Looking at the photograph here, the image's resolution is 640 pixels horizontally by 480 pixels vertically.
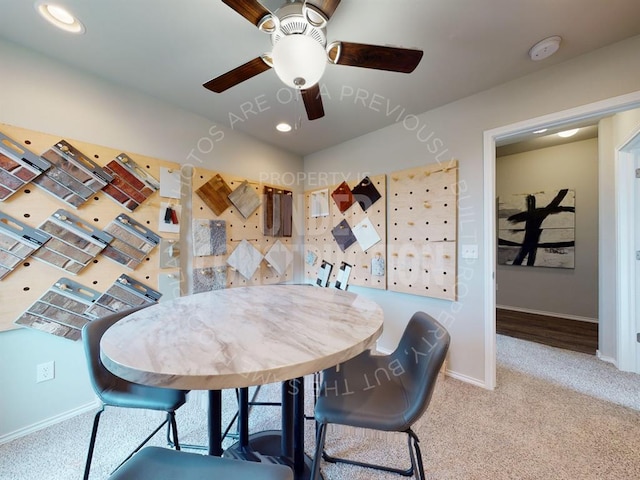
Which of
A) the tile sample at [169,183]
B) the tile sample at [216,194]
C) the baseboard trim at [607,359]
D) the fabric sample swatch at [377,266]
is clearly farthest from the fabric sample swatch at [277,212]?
the baseboard trim at [607,359]

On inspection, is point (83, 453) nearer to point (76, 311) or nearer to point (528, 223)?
point (76, 311)

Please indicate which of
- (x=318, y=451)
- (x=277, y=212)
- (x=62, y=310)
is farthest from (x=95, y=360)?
(x=277, y=212)

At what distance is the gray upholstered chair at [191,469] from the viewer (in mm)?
678

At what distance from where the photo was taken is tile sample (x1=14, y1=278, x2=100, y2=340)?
1.60 meters

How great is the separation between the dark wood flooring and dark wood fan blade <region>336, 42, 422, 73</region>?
3.48 meters

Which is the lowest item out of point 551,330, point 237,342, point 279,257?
point 551,330

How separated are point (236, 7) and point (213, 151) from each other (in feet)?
5.53

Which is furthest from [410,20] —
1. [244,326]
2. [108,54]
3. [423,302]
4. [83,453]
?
[83,453]

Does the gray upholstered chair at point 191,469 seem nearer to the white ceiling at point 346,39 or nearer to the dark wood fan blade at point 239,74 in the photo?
the dark wood fan blade at point 239,74

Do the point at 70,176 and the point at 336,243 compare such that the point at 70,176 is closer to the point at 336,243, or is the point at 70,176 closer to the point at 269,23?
the point at 269,23

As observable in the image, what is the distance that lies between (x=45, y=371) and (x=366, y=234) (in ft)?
9.13

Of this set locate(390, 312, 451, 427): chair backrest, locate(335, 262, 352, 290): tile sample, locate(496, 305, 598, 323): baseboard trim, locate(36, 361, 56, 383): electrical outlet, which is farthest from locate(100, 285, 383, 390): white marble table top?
locate(496, 305, 598, 323): baseboard trim

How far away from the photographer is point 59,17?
4.45 feet

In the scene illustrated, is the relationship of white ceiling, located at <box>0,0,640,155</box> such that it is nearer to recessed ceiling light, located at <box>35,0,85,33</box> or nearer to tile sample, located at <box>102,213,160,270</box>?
recessed ceiling light, located at <box>35,0,85,33</box>
